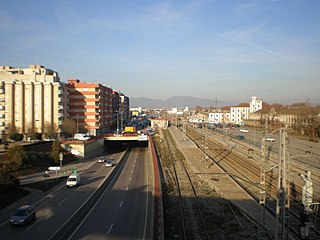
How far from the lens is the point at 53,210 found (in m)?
18.0

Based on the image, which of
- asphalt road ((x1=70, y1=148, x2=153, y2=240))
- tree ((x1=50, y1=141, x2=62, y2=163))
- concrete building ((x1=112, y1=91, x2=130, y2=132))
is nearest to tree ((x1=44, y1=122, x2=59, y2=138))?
tree ((x1=50, y1=141, x2=62, y2=163))

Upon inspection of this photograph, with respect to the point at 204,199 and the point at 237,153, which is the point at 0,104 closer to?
the point at 237,153

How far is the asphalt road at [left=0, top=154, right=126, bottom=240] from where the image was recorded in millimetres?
14227

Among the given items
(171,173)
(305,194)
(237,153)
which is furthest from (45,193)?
(237,153)

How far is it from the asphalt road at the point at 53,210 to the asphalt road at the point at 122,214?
1.12 metres

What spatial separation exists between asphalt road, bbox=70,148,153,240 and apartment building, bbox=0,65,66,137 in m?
29.9

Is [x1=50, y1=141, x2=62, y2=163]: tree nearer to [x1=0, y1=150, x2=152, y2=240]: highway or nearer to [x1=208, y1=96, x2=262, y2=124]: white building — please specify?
[x1=0, y1=150, x2=152, y2=240]: highway

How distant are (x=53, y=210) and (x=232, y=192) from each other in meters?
11.0

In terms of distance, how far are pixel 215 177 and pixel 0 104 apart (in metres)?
39.9

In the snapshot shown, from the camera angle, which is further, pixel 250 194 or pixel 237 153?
pixel 237 153

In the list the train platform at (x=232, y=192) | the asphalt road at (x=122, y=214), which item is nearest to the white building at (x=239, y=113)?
the train platform at (x=232, y=192)

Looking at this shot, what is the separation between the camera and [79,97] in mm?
63500

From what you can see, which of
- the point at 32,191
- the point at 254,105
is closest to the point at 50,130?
the point at 32,191

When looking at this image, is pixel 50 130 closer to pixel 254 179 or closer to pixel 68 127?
pixel 68 127
